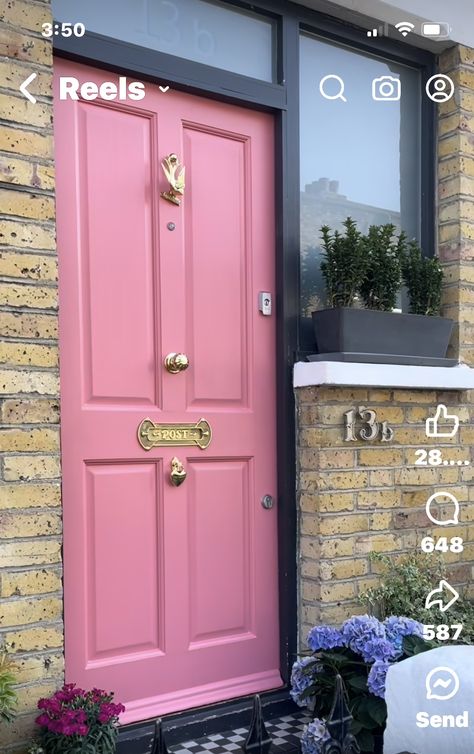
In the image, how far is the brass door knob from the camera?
2.69 meters

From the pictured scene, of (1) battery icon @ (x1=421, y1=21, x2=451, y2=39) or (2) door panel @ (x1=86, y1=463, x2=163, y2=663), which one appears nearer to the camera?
(2) door panel @ (x1=86, y1=463, x2=163, y2=663)

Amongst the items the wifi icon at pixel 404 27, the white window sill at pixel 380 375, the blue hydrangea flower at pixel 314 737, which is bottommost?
the blue hydrangea flower at pixel 314 737

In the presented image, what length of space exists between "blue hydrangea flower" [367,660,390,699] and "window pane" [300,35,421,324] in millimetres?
1279

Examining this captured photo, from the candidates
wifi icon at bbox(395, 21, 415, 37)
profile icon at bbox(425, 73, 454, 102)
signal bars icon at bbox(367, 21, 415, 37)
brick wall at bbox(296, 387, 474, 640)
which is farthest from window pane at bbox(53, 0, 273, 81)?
brick wall at bbox(296, 387, 474, 640)

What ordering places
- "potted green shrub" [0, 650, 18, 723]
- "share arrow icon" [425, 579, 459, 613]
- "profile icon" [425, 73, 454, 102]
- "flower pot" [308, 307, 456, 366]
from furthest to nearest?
"profile icon" [425, 73, 454, 102]
"share arrow icon" [425, 579, 459, 613]
"flower pot" [308, 307, 456, 366]
"potted green shrub" [0, 650, 18, 723]

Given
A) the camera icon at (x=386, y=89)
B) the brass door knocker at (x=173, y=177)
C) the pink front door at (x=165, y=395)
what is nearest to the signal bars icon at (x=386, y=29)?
the camera icon at (x=386, y=89)

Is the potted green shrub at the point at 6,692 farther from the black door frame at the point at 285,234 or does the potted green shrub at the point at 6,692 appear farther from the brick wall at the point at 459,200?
the brick wall at the point at 459,200

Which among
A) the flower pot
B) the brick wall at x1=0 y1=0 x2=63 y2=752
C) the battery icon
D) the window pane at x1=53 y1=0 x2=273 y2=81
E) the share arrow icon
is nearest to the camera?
the brick wall at x1=0 y1=0 x2=63 y2=752

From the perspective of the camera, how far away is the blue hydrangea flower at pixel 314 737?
2354 mm

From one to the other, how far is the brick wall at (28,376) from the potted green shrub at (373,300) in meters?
1.07

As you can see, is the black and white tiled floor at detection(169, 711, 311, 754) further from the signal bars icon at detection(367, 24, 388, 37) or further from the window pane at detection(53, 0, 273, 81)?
the signal bars icon at detection(367, 24, 388, 37)

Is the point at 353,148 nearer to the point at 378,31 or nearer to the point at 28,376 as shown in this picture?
the point at 378,31

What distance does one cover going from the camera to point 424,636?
103 inches

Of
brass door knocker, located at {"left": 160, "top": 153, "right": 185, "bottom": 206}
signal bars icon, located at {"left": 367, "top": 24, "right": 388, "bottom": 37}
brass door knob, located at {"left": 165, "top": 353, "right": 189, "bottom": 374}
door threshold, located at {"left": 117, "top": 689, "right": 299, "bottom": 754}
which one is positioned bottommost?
door threshold, located at {"left": 117, "top": 689, "right": 299, "bottom": 754}
